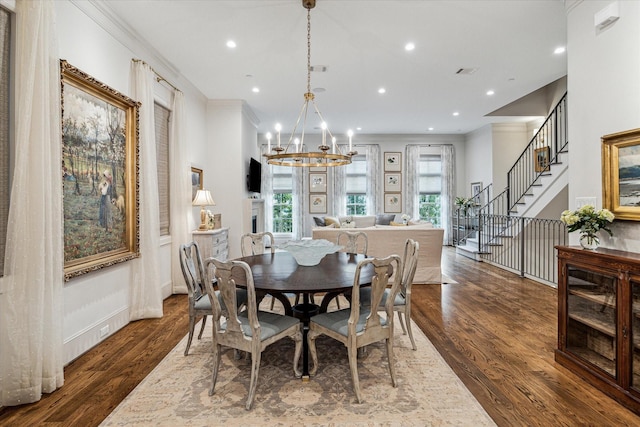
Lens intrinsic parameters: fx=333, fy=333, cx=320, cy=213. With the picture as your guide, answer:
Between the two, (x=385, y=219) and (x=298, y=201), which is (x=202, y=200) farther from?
(x=385, y=219)

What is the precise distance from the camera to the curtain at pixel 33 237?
2221 millimetres

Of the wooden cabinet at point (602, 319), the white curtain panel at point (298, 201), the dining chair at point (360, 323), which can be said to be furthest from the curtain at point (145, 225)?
the white curtain panel at point (298, 201)

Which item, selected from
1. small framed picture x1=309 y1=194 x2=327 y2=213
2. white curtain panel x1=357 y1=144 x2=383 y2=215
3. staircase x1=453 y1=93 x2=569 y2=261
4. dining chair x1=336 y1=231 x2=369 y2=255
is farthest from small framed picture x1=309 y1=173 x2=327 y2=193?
dining chair x1=336 y1=231 x2=369 y2=255

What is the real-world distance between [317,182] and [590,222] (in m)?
7.68

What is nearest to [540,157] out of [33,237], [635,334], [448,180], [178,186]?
[448,180]

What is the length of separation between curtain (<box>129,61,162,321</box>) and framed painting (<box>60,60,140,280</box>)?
0.25 feet

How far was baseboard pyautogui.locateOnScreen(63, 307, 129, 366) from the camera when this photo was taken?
9.36ft

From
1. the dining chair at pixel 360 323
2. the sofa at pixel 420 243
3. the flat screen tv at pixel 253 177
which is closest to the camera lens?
the dining chair at pixel 360 323

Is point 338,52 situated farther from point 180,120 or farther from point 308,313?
point 308,313

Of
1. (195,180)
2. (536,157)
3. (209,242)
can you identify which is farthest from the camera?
(536,157)

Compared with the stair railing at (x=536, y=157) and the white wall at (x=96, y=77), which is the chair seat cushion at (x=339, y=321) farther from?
the stair railing at (x=536, y=157)

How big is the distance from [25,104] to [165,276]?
9.79 ft

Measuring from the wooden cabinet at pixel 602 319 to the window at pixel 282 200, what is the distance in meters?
7.70

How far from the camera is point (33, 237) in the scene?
2.29 metres
